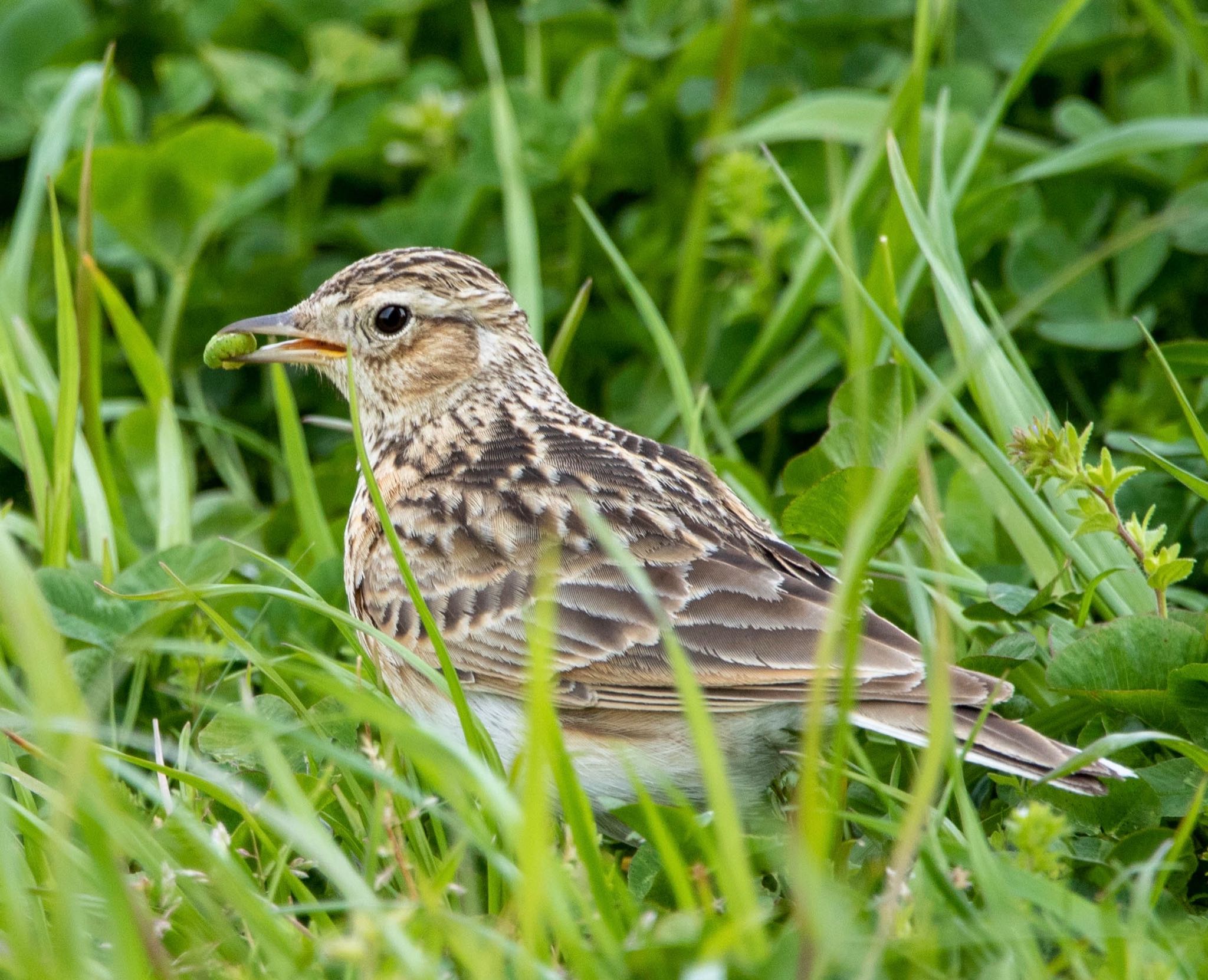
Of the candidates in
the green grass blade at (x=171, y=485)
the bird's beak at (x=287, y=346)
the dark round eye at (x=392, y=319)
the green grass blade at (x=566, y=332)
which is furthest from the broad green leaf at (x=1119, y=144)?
the green grass blade at (x=171, y=485)

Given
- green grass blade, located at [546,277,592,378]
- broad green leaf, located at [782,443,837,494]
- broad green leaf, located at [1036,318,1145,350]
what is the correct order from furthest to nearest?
1. broad green leaf, located at [1036,318,1145,350]
2. green grass blade, located at [546,277,592,378]
3. broad green leaf, located at [782,443,837,494]

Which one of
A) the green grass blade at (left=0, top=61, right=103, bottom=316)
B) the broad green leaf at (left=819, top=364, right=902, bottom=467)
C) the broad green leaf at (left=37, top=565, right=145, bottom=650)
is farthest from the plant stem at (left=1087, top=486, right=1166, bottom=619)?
the green grass blade at (left=0, top=61, right=103, bottom=316)

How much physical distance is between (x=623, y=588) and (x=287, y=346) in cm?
151

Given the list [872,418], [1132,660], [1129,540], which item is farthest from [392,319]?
[1132,660]

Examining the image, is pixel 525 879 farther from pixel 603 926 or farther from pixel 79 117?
pixel 79 117

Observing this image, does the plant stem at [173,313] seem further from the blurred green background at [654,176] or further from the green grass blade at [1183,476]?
the green grass blade at [1183,476]

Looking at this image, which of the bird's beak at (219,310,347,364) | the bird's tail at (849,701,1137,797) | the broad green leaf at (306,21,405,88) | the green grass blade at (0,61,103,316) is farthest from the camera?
the broad green leaf at (306,21,405,88)

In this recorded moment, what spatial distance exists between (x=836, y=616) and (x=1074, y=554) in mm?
1762

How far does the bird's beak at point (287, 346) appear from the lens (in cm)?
474

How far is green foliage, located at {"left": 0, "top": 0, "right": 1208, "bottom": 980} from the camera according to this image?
271cm

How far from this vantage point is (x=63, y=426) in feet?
14.7

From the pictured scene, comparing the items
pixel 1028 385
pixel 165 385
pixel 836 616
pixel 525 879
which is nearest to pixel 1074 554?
pixel 1028 385

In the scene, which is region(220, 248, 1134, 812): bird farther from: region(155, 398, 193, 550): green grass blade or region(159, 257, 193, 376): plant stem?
region(159, 257, 193, 376): plant stem

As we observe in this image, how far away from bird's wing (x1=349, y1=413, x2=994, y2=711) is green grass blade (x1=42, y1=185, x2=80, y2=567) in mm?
887
